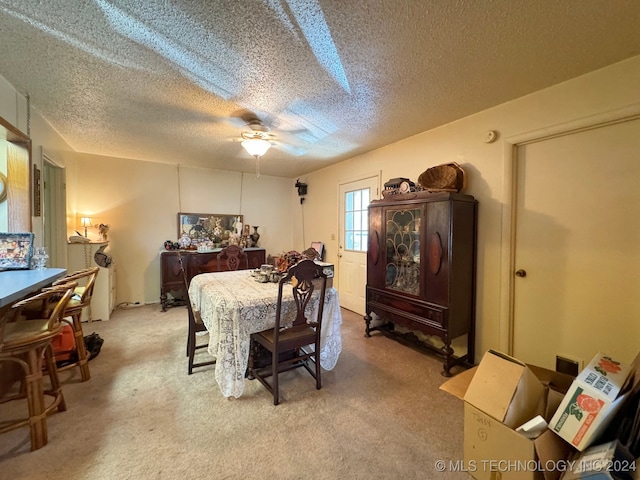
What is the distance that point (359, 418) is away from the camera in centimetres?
184

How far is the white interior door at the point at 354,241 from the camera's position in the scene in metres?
3.92

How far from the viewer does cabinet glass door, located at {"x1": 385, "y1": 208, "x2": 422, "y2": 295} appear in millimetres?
→ 2703

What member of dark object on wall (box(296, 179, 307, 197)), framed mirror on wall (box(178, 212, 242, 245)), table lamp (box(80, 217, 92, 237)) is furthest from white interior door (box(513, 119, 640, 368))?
table lamp (box(80, 217, 92, 237))

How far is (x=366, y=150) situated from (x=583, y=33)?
239cm

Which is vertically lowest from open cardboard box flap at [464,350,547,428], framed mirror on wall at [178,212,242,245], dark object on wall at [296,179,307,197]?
open cardboard box flap at [464,350,547,428]

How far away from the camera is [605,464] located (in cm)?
101

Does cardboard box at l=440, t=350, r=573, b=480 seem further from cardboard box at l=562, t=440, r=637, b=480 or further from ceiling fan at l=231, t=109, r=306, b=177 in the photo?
ceiling fan at l=231, t=109, r=306, b=177

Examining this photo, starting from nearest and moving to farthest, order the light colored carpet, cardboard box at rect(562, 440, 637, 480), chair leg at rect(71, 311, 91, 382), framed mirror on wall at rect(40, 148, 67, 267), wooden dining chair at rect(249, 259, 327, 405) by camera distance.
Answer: cardboard box at rect(562, 440, 637, 480) < the light colored carpet < wooden dining chair at rect(249, 259, 327, 405) < chair leg at rect(71, 311, 91, 382) < framed mirror on wall at rect(40, 148, 67, 267)

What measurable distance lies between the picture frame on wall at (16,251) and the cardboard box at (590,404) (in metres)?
3.49

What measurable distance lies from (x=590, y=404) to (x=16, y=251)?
3620 millimetres

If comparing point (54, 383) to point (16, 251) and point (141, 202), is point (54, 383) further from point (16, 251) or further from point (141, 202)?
point (141, 202)

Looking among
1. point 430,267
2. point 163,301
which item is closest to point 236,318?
point 430,267

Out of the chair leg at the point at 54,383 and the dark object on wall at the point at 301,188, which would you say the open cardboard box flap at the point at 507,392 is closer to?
the chair leg at the point at 54,383

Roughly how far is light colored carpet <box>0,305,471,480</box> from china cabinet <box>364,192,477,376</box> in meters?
0.41
